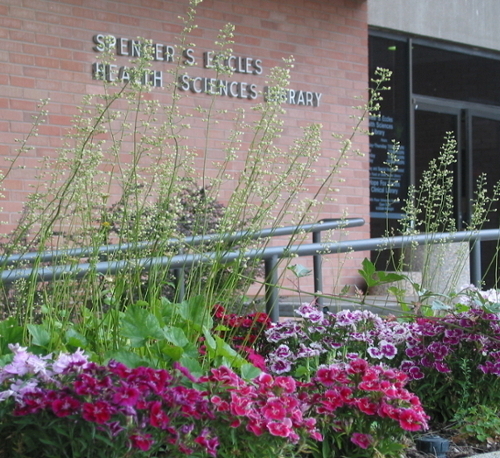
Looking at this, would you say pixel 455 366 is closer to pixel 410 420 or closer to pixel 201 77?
pixel 410 420

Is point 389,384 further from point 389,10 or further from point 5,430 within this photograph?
point 389,10

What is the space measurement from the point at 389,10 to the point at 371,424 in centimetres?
791

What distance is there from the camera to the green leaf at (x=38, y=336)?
3.03m

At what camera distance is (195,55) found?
8336 millimetres

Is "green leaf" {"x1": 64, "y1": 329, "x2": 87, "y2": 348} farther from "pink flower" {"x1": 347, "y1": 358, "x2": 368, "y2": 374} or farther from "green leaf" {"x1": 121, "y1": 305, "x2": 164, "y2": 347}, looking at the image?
"pink flower" {"x1": 347, "y1": 358, "x2": 368, "y2": 374}

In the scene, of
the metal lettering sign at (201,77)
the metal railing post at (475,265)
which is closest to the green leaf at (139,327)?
the metal railing post at (475,265)

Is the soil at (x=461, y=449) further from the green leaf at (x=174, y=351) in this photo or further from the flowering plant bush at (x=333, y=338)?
the green leaf at (x=174, y=351)

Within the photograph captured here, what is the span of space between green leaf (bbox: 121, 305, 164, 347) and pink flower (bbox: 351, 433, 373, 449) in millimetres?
728

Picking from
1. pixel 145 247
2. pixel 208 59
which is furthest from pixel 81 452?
pixel 208 59

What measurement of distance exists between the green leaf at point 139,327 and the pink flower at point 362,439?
728 mm

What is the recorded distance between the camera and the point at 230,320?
4.14 metres

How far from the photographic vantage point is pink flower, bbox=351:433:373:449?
9.43 feet

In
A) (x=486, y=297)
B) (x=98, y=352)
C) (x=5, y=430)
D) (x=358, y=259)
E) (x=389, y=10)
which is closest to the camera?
(x=5, y=430)

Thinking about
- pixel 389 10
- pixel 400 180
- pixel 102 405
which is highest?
pixel 389 10
